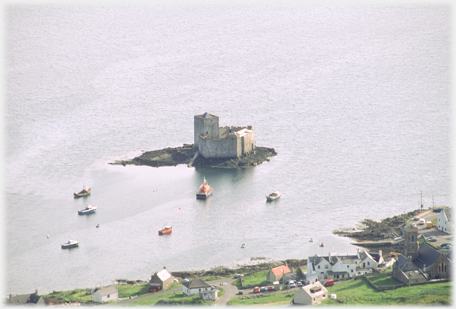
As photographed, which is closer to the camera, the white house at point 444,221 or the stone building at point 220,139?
the white house at point 444,221

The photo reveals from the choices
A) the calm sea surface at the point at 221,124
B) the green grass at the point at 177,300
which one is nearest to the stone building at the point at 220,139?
the calm sea surface at the point at 221,124

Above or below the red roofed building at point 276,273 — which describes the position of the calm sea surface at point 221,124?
above

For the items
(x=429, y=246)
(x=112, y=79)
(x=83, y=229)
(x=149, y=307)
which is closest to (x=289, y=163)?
(x=83, y=229)

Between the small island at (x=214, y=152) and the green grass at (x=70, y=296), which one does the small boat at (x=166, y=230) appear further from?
the small island at (x=214, y=152)

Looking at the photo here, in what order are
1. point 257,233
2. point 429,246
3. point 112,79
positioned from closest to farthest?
1. point 429,246
2. point 257,233
3. point 112,79

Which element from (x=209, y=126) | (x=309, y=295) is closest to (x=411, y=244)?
(x=309, y=295)

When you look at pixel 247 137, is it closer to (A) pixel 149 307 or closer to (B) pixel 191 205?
(B) pixel 191 205

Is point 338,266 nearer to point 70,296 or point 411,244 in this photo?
Result: point 411,244
